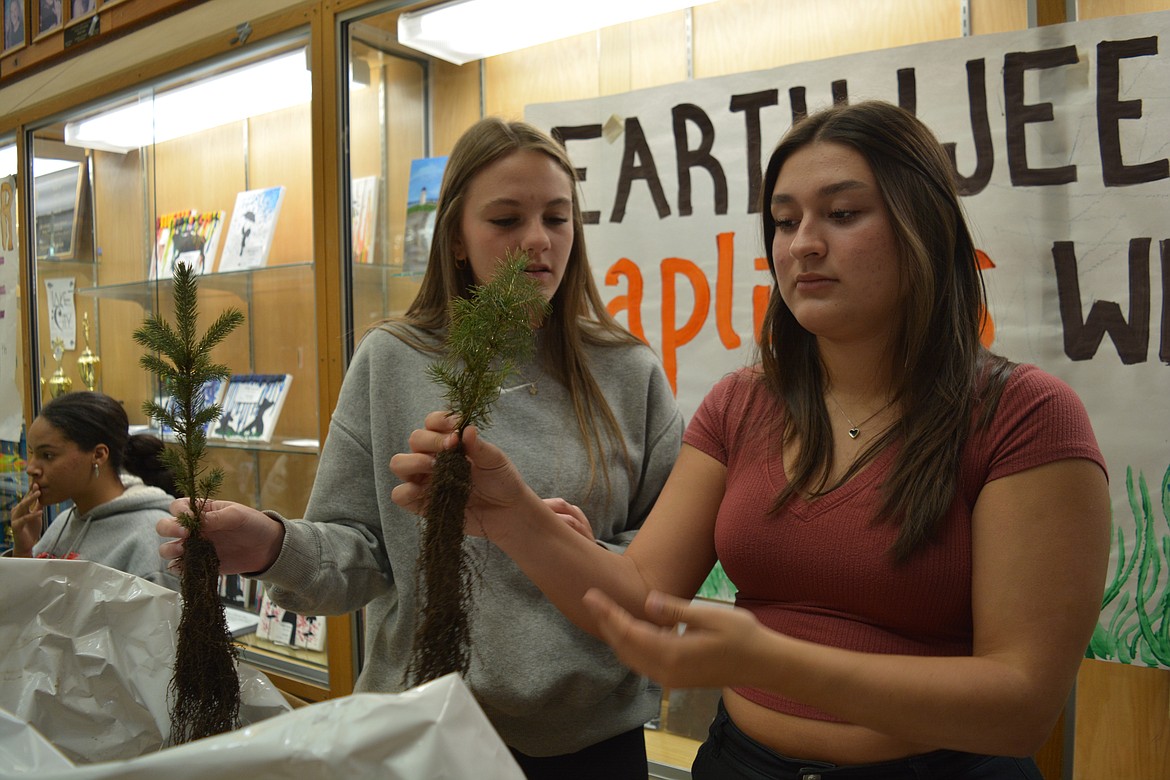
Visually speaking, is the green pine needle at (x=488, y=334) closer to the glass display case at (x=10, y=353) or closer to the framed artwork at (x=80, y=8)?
the framed artwork at (x=80, y=8)

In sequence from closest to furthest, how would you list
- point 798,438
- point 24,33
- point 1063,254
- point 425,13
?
point 798,438 < point 1063,254 < point 425,13 < point 24,33

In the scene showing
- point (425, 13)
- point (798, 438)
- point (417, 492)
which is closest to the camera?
Answer: point (417, 492)

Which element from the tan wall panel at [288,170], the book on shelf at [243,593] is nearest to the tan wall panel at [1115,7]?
the tan wall panel at [288,170]

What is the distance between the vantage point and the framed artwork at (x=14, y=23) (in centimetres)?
321

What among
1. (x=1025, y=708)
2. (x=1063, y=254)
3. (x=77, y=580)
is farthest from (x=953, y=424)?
(x=77, y=580)

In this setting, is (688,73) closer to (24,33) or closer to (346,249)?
(346,249)

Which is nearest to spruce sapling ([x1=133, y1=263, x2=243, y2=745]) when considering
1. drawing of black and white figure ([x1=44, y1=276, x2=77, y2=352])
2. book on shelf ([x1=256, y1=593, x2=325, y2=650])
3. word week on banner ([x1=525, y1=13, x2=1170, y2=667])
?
word week on banner ([x1=525, y1=13, x2=1170, y2=667])

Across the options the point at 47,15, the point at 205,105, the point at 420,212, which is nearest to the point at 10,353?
the point at 47,15

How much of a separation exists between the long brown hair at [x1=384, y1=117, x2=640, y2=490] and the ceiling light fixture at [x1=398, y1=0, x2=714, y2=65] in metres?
1.01

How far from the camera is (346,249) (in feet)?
7.31

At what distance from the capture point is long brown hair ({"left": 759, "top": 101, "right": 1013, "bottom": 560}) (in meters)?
0.90

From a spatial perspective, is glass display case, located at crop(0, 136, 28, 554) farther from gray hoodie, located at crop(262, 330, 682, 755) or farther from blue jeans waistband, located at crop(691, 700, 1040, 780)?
blue jeans waistband, located at crop(691, 700, 1040, 780)

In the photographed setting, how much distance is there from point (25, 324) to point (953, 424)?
353cm

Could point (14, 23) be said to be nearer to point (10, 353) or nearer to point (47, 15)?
point (47, 15)
